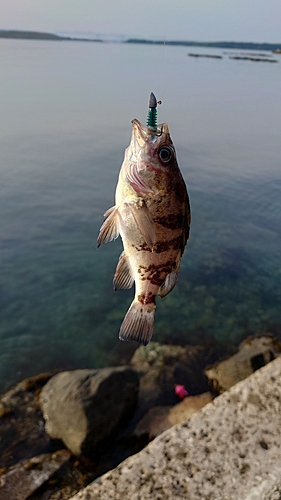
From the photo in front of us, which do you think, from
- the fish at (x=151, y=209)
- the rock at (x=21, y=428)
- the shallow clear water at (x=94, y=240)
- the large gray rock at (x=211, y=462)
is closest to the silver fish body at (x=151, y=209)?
the fish at (x=151, y=209)

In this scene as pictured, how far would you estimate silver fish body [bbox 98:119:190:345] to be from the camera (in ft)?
9.17

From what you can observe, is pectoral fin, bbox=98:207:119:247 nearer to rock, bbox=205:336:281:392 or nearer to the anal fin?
the anal fin

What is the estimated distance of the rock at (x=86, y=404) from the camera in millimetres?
7023

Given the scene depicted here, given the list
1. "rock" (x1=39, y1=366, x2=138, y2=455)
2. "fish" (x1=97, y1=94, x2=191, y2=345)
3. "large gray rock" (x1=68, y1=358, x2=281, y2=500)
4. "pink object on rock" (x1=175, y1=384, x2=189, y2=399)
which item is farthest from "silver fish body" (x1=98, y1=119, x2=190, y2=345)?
"pink object on rock" (x1=175, y1=384, x2=189, y2=399)

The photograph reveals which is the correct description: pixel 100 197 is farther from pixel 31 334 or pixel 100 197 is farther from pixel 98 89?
pixel 98 89

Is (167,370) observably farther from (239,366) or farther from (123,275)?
(123,275)

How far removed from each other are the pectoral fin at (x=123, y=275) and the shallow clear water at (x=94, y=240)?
127cm

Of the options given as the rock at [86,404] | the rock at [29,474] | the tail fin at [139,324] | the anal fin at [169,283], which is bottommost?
the rock at [29,474]

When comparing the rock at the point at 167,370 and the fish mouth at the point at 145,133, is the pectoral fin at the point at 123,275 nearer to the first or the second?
the fish mouth at the point at 145,133

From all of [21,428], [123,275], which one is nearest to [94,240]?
[21,428]

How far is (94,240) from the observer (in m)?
13.7

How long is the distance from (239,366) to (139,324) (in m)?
6.37

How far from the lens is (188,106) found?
35.1 meters

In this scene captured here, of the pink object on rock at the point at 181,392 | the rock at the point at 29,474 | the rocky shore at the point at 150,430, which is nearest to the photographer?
the rocky shore at the point at 150,430
